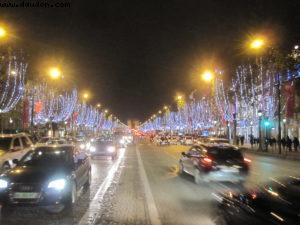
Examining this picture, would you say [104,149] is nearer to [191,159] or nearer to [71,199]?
[191,159]

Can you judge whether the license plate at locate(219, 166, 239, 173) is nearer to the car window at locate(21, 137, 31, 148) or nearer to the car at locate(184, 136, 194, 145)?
the car window at locate(21, 137, 31, 148)

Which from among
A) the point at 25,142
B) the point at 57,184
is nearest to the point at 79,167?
the point at 57,184

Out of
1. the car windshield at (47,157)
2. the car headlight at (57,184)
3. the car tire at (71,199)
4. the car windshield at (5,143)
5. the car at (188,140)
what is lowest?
the car tire at (71,199)

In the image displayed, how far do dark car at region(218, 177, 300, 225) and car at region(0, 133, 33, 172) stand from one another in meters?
14.2

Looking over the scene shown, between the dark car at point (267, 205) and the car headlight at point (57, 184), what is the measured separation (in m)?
5.31

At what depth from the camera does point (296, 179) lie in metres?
7.76

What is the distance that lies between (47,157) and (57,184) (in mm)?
2318

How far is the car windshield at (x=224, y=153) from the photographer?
18.9 m

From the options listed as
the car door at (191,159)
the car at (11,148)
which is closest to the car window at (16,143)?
the car at (11,148)

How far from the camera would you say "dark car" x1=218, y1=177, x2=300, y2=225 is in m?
6.33

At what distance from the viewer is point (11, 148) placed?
22.3 meters

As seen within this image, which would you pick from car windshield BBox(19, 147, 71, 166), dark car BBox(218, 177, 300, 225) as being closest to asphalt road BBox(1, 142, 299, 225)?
car windshield BBox(19, 147, 71, 166)

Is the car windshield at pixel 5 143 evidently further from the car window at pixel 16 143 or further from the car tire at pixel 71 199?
the car tire at pixel 71 199

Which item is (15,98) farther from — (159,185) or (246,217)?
(246,217)
